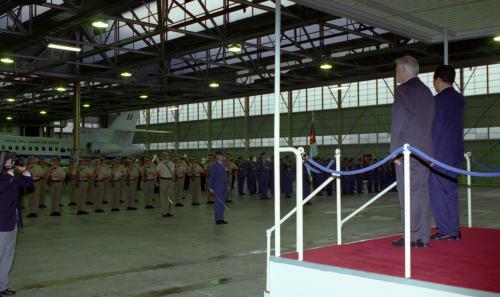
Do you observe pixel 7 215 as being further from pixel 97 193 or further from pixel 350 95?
pixel 350 95

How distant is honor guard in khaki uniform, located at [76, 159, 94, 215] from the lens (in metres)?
16.9

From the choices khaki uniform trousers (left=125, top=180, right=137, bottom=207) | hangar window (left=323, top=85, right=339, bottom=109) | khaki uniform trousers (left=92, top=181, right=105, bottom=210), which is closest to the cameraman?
khaki uniform trousers (left=92, top=181, right=105, bottom=210)

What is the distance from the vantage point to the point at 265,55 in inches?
1015

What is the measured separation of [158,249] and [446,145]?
19.1 feet

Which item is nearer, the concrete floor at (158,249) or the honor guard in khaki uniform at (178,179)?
the concrete floor at (158,249)

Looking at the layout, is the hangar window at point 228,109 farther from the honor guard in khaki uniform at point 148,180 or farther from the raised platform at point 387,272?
the raised platform at point 387,272

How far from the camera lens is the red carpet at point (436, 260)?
3.81 m

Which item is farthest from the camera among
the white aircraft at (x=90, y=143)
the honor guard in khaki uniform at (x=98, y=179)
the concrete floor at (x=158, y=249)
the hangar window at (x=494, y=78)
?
the white aircraft at (x=90, y=143)

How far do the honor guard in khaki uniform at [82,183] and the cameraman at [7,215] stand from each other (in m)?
10.6

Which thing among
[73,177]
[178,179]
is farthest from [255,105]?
[73,177]

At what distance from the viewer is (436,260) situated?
4500 mm

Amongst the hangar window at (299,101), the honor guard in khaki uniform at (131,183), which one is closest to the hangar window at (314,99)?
the hangar window at (299,101)

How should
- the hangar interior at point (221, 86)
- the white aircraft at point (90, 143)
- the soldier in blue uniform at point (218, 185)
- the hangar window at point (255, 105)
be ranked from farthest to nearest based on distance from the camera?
the hangar window at point (255, 105) → the white aircraft at point (90, 143) → the soldier in blue uniform at point (218, 185) → the hangar interior at point (221, 86)

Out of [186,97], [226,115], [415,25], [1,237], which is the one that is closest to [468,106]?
[186,97]
